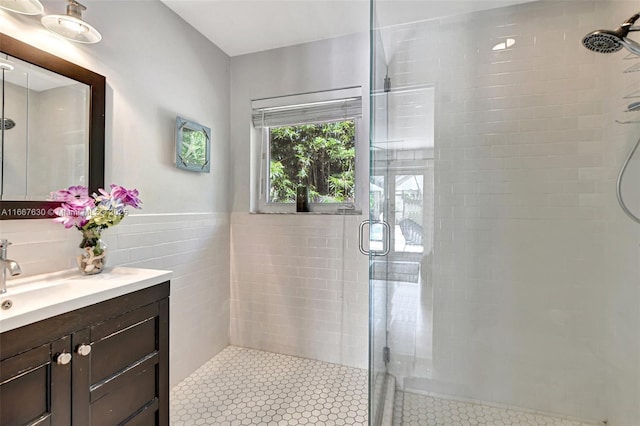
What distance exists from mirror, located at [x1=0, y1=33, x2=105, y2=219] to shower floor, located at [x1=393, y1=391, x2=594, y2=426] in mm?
2092

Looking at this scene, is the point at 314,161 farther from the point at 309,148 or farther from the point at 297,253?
the point at 297,253

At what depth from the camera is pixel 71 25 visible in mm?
1332

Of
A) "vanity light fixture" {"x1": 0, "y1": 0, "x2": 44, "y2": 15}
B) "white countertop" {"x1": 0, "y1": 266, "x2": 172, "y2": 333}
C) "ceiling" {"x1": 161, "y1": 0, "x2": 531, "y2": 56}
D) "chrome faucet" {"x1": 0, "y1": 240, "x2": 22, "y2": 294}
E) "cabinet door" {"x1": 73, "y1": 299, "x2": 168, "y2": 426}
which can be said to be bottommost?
"cabinet door" {"x1": 73, "y1": 299, "x2": 168, "y2": 426}

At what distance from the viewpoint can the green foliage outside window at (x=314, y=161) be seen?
240 cm

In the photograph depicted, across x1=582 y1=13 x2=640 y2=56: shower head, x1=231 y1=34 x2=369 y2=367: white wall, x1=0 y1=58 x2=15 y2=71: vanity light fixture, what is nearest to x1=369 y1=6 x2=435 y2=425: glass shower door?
x1=231 y1=34 x2=369 y2=367: white wall

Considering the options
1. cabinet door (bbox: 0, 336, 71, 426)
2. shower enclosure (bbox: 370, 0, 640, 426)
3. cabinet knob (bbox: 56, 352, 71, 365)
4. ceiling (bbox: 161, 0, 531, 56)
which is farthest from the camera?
ceiling (bbox: 161, 0, 531, 56)

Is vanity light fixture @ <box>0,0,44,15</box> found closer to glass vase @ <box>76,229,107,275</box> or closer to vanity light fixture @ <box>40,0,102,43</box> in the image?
vanity light fixture @ <box>40,0,102,43</box>

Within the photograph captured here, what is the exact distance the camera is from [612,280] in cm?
164

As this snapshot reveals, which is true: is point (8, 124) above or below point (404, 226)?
above

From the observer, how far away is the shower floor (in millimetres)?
1726

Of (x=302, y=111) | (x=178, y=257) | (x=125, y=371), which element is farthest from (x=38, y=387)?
(x=302, y=111)

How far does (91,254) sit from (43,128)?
58cm

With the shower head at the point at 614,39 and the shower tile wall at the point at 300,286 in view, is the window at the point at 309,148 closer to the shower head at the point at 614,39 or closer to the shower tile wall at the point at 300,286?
the shower tile wall at the point at 300,286

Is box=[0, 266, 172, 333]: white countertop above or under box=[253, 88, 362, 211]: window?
under
